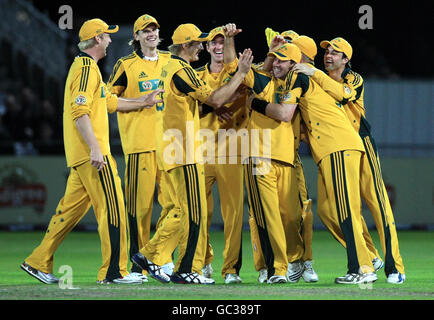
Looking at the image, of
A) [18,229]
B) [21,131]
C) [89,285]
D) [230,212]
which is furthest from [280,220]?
[21,131]

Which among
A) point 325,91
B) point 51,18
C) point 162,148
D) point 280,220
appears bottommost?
point 280,220

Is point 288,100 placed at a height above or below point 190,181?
above

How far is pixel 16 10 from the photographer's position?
73.0ft

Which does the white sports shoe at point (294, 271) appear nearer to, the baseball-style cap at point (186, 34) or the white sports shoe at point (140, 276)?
the white sports shoe at point (140, 276)

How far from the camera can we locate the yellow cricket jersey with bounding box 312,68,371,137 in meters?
9.10

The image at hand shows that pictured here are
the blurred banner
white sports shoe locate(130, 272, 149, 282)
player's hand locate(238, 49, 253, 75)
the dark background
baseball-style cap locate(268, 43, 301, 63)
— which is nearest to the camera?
player's hand locate(238, 49, 253, 75)

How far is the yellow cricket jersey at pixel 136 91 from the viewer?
9938 millimetres

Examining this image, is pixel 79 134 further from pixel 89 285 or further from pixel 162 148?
pixel 89 285

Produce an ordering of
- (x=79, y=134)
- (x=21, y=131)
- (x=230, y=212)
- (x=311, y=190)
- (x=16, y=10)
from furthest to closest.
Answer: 1. (x=16, y=10)
2. (x=21, y=131)
3. (x=311, y=190)
4. (x=230, y=212)
5. (x=79, y=134)

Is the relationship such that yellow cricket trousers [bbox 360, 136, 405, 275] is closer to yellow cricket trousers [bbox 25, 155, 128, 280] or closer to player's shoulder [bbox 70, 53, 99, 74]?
yellow cricket trousers [bbox 25, 155, 128, 280]

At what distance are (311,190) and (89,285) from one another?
351 inches

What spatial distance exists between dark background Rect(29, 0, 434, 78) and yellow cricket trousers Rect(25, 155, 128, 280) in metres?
10.4

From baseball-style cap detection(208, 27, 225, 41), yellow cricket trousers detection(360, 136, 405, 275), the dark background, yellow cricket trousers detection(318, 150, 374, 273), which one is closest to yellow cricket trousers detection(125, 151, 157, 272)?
baseball-style cap detection(208, 27, 225, 41)

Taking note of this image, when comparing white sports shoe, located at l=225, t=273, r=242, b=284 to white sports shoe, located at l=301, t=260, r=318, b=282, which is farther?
white sports shoe, located at l=301, t=260, r=318, b=282
